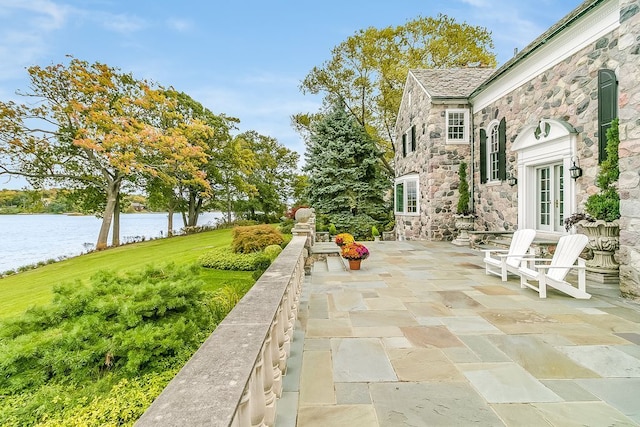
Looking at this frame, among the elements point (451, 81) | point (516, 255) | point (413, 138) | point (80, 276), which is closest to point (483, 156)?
point (413, 138)

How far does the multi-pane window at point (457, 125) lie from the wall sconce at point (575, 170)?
4.99m

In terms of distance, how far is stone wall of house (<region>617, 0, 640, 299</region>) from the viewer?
4.23 m

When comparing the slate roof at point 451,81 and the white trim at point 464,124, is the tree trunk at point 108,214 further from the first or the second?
the white trim at point 464,124

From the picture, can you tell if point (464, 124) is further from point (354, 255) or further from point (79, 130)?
point (79, 130)

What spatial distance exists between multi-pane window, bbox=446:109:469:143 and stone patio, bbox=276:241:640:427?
25.5ft

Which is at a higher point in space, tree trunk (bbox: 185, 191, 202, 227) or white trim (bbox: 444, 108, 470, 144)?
white trim (bbox: 444, 108, 470, 144)

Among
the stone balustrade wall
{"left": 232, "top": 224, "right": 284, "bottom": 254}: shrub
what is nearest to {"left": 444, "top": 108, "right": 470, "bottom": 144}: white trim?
{"left": 232, "top": 224, "right": 284, "bottom": 254}: shrub

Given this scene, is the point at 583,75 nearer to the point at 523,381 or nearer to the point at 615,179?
the point at 615,179

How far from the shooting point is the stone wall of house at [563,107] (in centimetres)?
653

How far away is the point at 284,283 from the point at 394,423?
128 centimetres

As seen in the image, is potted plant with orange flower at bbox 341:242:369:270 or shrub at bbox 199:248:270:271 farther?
shrub at bbox 199:248:270:271

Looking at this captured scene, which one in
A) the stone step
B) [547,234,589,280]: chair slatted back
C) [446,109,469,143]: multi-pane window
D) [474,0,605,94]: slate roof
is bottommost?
the stone step

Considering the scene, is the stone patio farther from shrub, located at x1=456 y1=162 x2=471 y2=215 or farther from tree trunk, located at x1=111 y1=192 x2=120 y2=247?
tree trunk, located at x1=111 y1=192 x2=120 y2=247

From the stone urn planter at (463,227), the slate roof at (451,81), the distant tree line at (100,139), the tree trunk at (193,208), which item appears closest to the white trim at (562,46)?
the slate roof at (451,81)
